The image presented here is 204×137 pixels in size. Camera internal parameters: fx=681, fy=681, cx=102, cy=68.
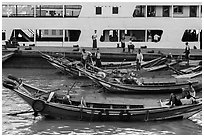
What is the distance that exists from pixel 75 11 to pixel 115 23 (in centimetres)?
262

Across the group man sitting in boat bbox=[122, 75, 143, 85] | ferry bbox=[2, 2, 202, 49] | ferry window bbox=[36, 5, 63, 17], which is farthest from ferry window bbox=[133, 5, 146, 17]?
man sitting in boat bbox=[122, 75, 143, 85]

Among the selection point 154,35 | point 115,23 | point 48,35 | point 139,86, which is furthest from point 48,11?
point 139,86

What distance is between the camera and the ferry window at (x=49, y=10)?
134 feet

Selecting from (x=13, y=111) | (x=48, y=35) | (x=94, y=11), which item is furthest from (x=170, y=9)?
(x=13, y=111)

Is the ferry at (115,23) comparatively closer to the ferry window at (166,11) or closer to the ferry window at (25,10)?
the ferry window at (166,11)

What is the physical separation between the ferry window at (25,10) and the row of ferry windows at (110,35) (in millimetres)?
991

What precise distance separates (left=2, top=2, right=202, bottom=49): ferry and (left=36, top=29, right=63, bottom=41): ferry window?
0.59 feet

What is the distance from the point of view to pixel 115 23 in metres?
40.1

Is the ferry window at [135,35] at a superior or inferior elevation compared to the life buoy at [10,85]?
superior

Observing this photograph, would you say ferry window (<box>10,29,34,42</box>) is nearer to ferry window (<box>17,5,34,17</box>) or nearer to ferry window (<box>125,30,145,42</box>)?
ferry window (<box>17,5,34,17</box>)

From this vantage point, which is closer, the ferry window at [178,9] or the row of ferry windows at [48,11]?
the ferry window at [178,9]

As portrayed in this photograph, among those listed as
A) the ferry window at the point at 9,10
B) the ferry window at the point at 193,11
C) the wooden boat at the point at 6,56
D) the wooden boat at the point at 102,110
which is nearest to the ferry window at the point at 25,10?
the ferry window at the point at 9,10

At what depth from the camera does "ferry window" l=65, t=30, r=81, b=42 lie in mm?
40531

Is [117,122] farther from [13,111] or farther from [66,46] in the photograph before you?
[66,46]
